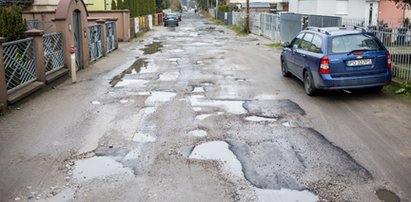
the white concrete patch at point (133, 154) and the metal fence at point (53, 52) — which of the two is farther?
the metal fence at point (53, 52)

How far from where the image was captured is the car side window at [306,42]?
37.6ft

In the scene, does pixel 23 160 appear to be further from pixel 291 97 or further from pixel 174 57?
pixel 174 57

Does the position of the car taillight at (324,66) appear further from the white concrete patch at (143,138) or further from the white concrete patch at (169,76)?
the white concrete patch at (169,76)

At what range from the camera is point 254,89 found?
39.5 feet

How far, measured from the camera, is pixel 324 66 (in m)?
10.1

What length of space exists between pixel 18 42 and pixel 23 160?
5048 mm

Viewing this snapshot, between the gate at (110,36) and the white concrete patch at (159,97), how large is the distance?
461 inches

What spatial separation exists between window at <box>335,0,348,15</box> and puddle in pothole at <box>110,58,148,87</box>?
25.1 meters

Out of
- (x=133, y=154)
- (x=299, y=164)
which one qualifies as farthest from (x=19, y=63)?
(x=299, y=164)

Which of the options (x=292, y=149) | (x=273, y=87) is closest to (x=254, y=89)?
(x=273, y=87)

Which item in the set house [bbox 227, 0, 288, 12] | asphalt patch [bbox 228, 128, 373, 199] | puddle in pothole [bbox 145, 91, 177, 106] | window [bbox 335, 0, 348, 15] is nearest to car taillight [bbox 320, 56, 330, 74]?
asphalt patch [bbox 228, 128, 373, 199]

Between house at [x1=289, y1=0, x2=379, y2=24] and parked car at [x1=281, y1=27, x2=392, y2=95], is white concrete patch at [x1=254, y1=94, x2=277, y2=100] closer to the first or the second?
parked car at [x1=281, y1=27, x2=392, y2=95]

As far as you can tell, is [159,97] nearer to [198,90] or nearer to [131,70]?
[198,90]

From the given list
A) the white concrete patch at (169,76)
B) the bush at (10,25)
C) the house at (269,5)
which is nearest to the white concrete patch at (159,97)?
the white concrete patch at (169,76)
